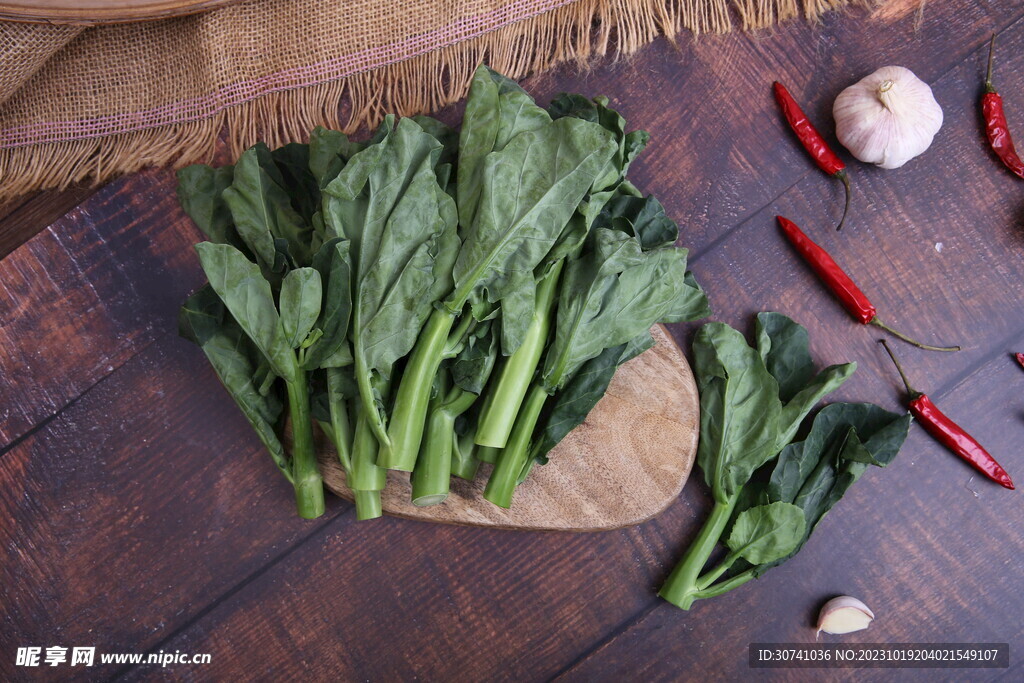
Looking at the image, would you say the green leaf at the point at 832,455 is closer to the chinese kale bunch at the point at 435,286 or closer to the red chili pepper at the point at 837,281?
the red chili pepper at the point at 837,281

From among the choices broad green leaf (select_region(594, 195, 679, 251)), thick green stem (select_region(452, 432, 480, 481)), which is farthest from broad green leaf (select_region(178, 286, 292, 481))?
broad green leaf (select_region(594, 195, 679, 251))

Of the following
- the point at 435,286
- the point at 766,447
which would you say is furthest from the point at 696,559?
the point at 435,286

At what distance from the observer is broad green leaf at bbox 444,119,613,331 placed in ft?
4.38

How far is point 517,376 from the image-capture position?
1469 millimetres

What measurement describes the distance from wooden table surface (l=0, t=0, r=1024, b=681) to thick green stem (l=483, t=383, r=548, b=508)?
0.61 ft

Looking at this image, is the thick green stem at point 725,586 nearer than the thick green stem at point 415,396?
No

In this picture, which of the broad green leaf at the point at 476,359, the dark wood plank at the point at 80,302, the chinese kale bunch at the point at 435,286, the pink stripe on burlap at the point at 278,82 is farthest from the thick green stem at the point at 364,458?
the pink stripe on burlap at the point at 278,82

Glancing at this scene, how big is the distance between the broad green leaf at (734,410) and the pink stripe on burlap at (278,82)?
82 cm

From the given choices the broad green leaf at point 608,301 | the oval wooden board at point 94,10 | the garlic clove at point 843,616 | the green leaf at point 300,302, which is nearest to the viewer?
the green leaf at point 300,302

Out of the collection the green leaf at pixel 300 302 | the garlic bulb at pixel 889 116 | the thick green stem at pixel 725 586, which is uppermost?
the garlic bulb at pixel 889 116

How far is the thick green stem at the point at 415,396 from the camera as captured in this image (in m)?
1.40

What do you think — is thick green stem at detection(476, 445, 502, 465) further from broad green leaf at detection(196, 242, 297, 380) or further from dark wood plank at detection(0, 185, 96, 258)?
dark wood plank at detection(0, 185, 96, 258)

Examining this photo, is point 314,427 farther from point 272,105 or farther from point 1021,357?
point 1021,357

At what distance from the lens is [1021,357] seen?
5.55 feet
